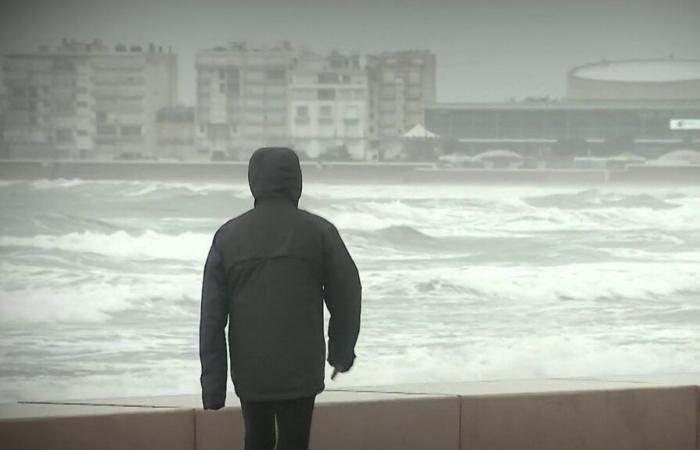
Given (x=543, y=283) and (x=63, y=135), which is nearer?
(x=63, y=135)

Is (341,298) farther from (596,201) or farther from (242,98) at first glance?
(596,201)

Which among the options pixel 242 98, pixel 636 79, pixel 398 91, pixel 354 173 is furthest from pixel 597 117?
pixel 242 98

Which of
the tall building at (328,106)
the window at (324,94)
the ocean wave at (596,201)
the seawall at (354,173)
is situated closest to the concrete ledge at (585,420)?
the ocean wave at (596,201)

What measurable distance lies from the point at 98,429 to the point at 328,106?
2035 mm

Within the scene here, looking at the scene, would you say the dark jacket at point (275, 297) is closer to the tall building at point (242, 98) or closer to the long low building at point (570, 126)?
the tall building at point (242, 98)

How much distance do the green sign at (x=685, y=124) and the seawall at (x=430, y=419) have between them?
4.81ft

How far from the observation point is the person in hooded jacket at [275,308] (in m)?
2.40

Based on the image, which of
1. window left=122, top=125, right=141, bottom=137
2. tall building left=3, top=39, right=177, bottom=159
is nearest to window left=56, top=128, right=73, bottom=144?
tall building left=3, top=39, right=177, bottom=159

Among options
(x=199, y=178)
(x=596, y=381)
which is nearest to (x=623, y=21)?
(x=596, y=381)

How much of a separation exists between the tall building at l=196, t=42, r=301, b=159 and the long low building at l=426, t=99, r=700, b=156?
0.76 metres

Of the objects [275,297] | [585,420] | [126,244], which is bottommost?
[585,420]

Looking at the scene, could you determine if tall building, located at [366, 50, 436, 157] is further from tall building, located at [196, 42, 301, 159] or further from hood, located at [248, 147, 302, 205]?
hood, located at [248, 147, 302, 205]

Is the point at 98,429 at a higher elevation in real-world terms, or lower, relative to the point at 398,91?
lower

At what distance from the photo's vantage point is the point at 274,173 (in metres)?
2.47
